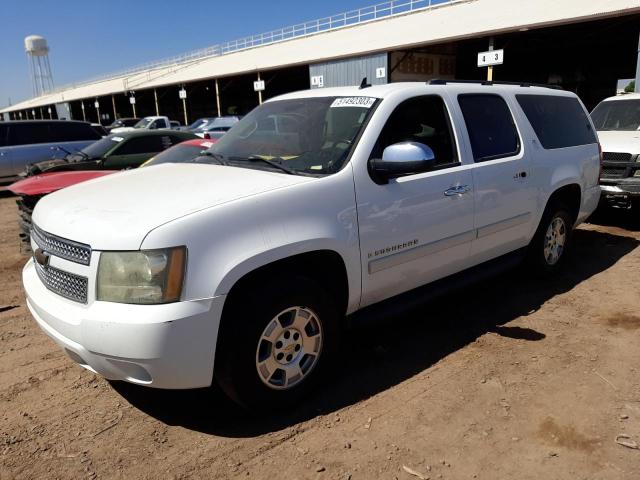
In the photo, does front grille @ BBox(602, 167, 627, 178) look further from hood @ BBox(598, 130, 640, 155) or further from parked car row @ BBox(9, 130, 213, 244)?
parked car row @ BBox(9, 130, 213, 244)

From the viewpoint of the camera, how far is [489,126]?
14.2 feet

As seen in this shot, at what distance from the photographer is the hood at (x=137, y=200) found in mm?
2615

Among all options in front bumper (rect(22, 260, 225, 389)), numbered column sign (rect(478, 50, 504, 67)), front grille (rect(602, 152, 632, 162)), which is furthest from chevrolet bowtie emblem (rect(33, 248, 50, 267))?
numbered column sign (rect(478, 50, 504, 67))

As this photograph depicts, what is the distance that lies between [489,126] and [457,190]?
2.85ft

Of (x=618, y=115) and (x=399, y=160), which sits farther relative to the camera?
(x=618, y=115)

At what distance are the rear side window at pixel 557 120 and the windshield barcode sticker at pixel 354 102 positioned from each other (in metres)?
1.94

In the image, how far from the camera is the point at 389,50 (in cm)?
2170

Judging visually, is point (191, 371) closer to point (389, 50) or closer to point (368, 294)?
point (368, 294)

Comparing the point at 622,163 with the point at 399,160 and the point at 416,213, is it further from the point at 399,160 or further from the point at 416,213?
the point at 399,160

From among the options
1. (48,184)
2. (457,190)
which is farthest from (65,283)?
(48,184)

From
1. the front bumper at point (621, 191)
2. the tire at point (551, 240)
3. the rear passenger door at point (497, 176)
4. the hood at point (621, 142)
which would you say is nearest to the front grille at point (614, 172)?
the front bumper at point (621, 191)

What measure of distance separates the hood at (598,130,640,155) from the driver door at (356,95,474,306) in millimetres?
4995

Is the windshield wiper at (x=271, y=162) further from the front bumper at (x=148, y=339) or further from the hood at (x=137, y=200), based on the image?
the front bumper at (x=148, y=339)

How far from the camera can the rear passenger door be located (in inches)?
161
